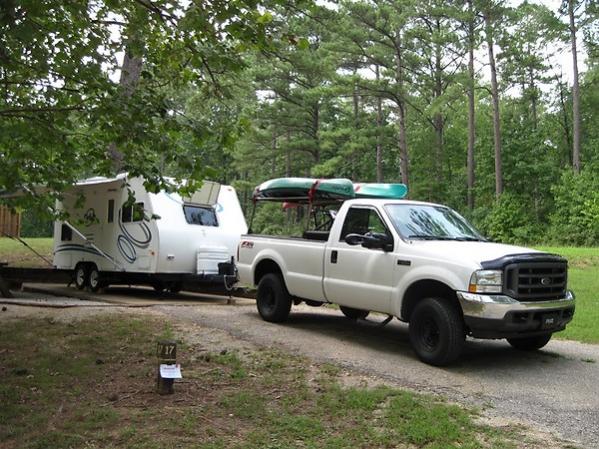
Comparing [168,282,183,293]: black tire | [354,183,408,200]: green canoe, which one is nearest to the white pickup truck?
[354,183,408,200]: green canoe

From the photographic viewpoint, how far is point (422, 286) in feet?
23.2

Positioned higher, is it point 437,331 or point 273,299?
point 273,299

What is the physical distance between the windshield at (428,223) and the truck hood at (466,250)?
→ 270mm

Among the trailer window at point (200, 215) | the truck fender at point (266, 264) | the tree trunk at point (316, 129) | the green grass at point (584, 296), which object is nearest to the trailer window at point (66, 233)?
the trailer window at point (200, 215)

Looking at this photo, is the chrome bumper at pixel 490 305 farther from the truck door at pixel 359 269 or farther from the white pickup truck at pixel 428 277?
the truck door at pixel 359 269

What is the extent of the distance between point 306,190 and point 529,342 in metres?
3.90

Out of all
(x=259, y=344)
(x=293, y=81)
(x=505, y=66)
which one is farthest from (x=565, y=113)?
(x=259, y=344)

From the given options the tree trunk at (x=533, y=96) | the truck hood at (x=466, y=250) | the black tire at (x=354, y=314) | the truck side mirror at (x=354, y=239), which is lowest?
the black tire at (x=354, y=314)

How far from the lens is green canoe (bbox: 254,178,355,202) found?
30.4 feet

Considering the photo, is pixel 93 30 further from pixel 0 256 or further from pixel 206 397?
pixel 0 256

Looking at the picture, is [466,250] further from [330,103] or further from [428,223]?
[330,103]

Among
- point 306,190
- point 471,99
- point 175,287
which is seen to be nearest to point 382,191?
point 306,190

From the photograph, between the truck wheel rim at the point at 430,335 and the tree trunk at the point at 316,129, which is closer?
the truck wheel rim at the point at 430,335

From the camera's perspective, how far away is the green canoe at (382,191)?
9516mm
